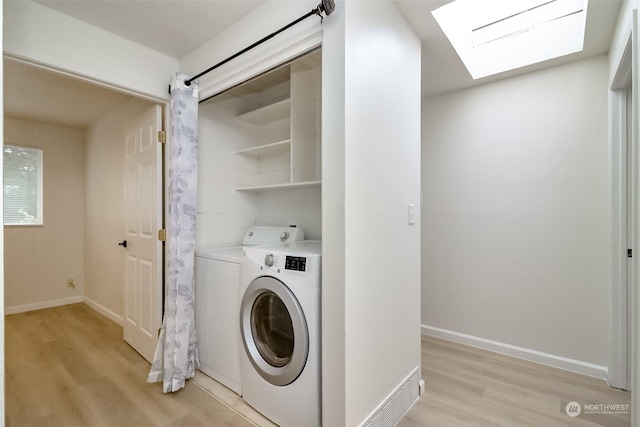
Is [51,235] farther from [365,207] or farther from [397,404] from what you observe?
[397,404]

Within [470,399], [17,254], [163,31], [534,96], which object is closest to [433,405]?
[470,399]

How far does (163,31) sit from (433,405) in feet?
9.72

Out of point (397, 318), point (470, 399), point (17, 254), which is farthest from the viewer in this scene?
point (17, 254)

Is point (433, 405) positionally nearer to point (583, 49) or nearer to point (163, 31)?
point (583, 49)

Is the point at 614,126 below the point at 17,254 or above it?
above

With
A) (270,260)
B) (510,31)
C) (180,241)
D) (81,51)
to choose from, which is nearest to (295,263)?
(270,260)

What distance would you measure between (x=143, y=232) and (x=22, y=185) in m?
2.57

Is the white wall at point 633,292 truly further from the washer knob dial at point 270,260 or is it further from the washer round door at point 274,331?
the washer knob dial at point 270,260

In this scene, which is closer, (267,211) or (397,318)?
(397,318)

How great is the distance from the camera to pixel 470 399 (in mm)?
1973

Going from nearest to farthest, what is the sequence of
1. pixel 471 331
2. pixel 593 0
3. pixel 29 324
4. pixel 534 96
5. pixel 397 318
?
pixel 593 0, pixel 397 318, pixel 534 96, pixel 471 331, pixel 29 324

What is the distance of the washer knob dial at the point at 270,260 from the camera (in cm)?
173

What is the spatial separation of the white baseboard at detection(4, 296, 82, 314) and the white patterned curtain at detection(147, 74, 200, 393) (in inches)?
112

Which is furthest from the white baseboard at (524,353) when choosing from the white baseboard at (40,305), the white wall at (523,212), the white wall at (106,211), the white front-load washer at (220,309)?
the white baseboard at (40,305)
